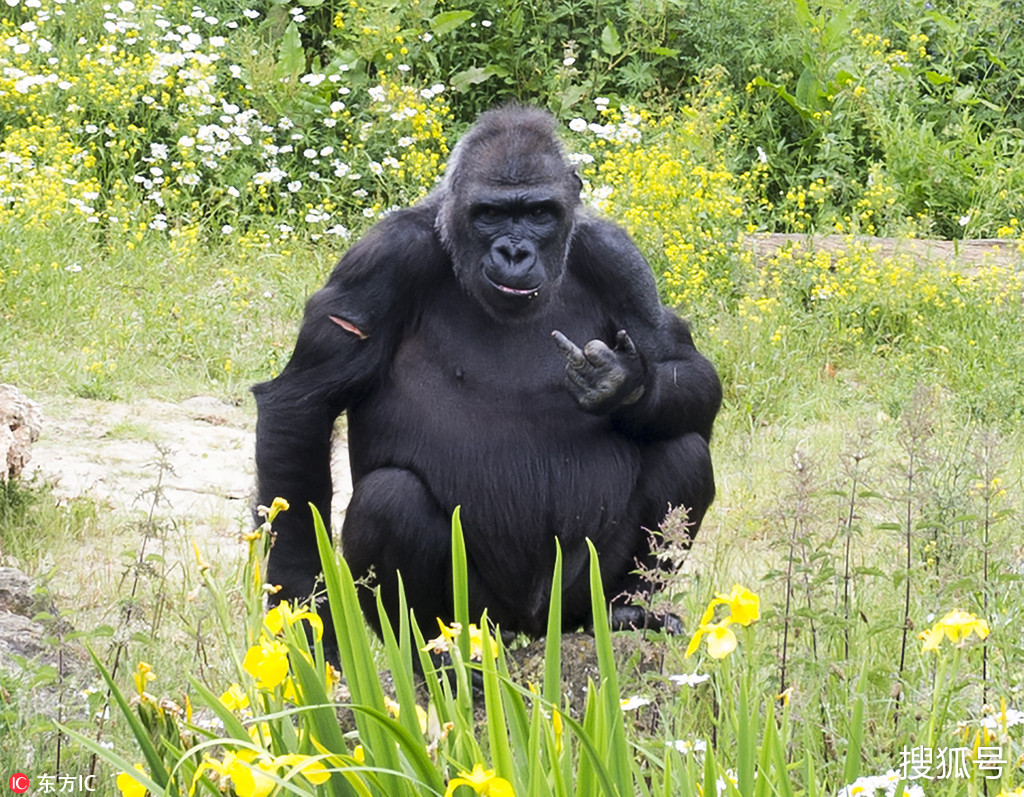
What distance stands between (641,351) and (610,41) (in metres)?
5.67

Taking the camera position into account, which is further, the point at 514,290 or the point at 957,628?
the point at 514,290

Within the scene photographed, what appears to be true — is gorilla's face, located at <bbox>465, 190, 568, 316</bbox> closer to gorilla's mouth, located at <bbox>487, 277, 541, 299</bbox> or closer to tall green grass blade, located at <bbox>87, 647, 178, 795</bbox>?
gorilla's mouth, located at <bbox>487, 277, 541, 299</bbox>

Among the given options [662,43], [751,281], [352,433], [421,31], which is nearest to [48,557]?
[352,433]

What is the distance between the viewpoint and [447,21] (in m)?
8.96

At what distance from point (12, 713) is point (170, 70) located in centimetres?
654

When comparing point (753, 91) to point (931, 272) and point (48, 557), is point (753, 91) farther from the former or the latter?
point (48, 557)

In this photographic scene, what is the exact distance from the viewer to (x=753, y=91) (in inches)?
356

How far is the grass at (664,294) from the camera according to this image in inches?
98.6

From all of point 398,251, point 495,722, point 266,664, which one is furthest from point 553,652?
point 398,251

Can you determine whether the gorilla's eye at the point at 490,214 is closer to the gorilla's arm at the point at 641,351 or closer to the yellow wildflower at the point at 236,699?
the gorilla's arm at the point at 641,351

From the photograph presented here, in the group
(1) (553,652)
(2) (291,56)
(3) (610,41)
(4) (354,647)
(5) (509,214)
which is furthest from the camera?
(3) (610,41)

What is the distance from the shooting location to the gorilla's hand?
3654 mm

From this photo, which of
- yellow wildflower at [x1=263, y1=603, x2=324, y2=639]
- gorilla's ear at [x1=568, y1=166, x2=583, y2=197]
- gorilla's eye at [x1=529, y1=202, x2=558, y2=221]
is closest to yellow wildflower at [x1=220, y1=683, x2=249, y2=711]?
yellow wildflower at [x1=263, y1=603, x2=324, y2=639]

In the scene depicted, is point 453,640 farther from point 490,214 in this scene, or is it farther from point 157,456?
point 157,456
